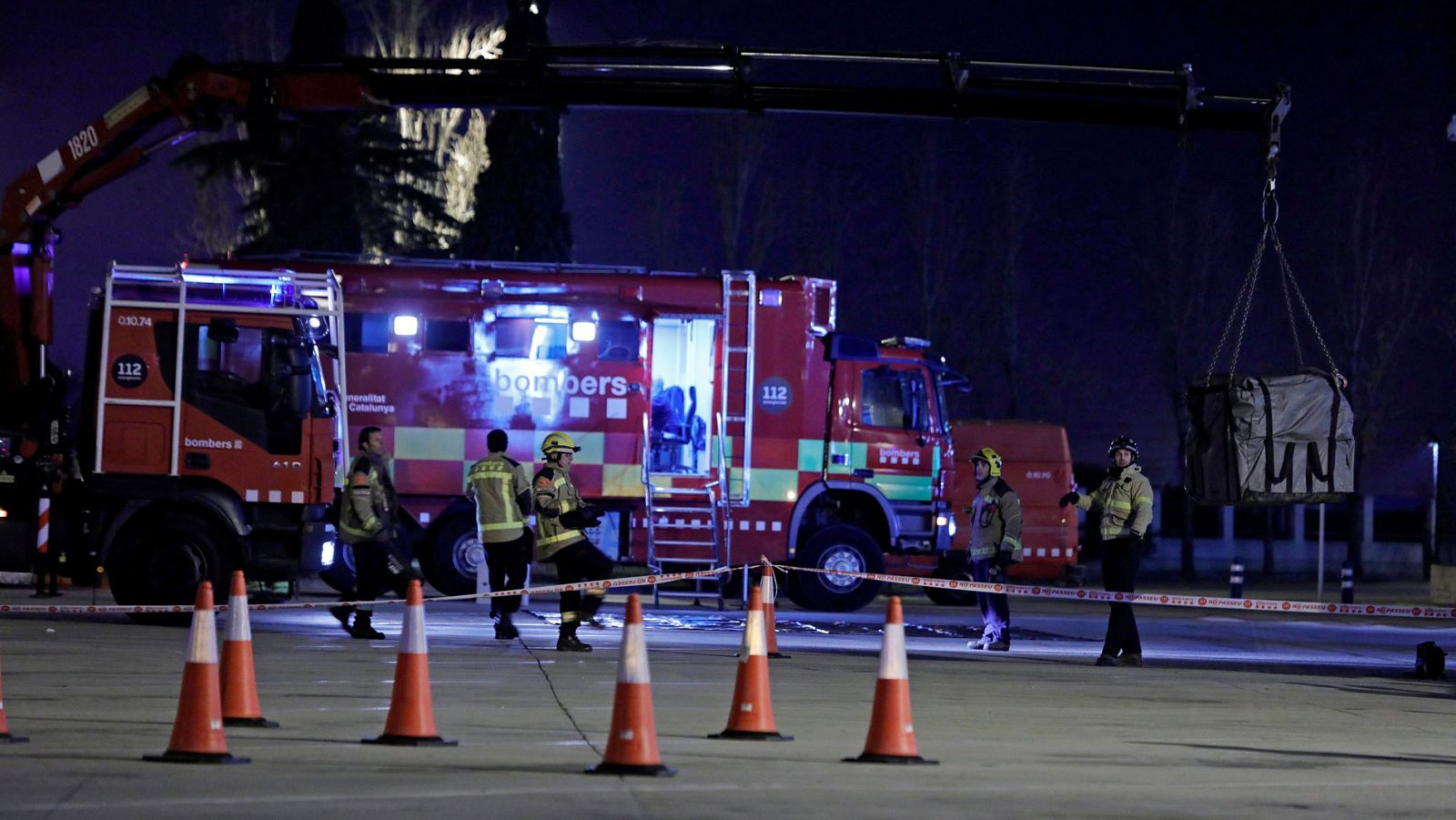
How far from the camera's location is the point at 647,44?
17.0 m

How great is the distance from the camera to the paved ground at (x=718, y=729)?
7.71m

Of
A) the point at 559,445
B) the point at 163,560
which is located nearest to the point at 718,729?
the point at 559,445

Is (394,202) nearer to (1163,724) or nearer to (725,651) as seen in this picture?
(725,651)

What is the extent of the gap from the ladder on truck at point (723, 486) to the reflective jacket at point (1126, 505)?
714 cm

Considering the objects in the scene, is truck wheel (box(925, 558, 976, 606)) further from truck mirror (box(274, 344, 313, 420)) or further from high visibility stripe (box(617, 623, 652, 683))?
high visibility stripe (box(617, 623, 652, 683))

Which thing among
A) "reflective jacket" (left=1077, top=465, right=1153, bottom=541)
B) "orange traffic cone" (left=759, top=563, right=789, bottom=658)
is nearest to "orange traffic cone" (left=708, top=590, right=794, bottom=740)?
"orange traffic cone" (left=759, top=563, right=789, bottom=658)

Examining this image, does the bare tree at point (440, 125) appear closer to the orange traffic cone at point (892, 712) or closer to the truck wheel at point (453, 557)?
the truck wheel at point (453, 557)

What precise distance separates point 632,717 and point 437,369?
46.9 feet

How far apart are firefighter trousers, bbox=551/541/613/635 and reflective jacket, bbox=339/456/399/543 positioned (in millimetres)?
1694

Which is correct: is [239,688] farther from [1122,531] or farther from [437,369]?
[437,369]

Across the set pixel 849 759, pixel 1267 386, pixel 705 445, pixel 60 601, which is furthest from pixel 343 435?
pixel 849 759

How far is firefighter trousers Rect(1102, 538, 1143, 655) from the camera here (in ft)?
50.6

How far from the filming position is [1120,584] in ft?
50.5

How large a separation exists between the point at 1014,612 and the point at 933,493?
3.17m
